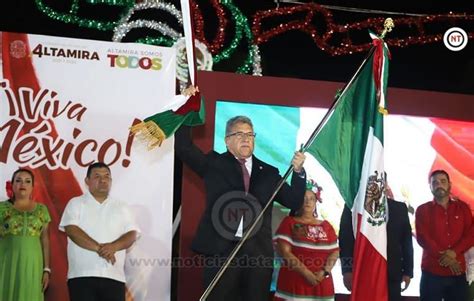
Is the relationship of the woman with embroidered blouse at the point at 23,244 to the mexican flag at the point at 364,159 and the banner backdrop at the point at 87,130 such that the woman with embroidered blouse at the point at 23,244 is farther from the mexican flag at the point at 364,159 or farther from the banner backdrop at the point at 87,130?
the mexican flag at the point at 364,159

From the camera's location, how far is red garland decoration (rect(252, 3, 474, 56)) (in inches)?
207

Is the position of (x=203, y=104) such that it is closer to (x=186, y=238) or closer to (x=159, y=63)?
(x=159, y=63)

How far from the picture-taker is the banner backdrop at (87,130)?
4.23 meters

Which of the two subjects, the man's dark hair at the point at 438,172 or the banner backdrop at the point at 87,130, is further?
the man's dark hair at the point at 438,172

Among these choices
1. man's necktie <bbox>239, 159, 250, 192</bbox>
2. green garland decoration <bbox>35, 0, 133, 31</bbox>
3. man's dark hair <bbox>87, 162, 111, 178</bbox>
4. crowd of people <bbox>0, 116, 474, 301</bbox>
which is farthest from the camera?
green garland decoration <bbox>35, 0, 133, 31</bbox>

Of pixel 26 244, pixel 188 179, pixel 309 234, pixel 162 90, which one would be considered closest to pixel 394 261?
pixel 309 234

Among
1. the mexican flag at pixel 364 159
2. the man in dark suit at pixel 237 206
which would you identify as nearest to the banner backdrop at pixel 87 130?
the man in dark suit at pixel 237 206

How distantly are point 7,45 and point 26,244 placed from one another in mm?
1196
